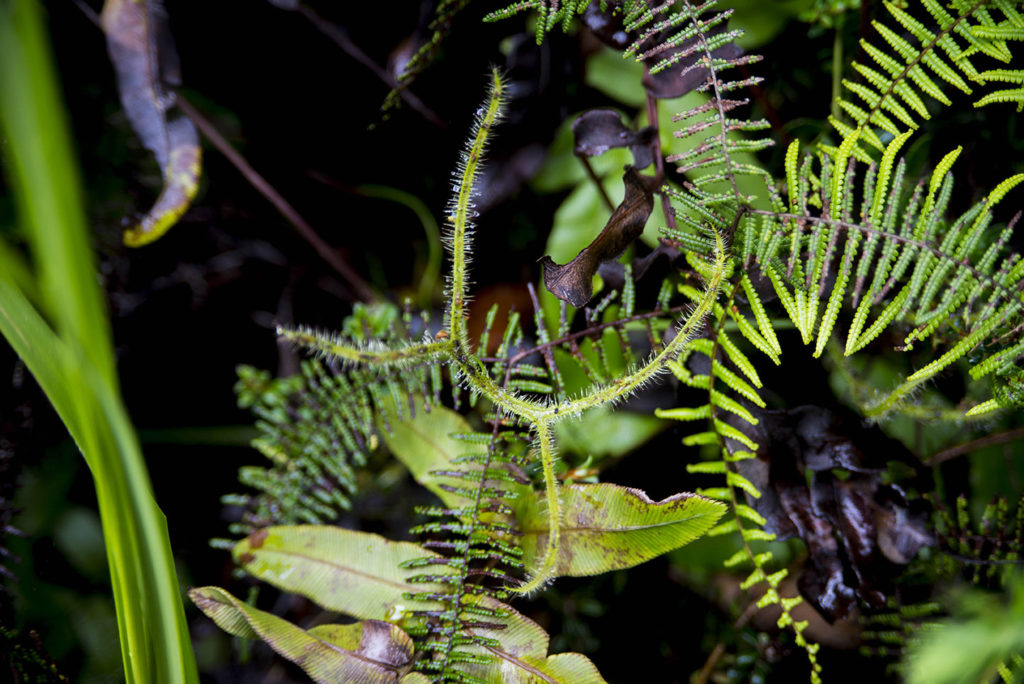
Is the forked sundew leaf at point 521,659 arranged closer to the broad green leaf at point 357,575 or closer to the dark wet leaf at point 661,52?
the broad green leaf at point 357,575

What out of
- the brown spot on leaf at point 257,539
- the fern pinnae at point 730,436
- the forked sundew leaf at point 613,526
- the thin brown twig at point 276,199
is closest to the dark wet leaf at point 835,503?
the fern pinnae at point 730,436

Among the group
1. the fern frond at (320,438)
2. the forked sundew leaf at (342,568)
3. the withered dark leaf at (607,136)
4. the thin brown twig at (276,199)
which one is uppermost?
the thin brown twig at (276,199)

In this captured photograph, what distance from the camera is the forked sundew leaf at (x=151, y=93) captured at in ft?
3.03

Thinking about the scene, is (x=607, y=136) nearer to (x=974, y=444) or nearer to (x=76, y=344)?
(x=76, y=344)

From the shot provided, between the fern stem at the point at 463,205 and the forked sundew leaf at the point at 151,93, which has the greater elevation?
the forked sundew leaf at the point at 151,93

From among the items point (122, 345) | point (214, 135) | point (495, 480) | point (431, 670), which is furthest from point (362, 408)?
point (122, 345)

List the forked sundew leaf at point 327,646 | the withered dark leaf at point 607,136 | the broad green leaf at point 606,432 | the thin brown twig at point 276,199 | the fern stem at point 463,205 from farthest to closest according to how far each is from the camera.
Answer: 1. the thin brown twig at point 276,199
2. the broad green leaf at point 606,432
3. the withered dark leaf at point 607,136
4. the forked sundew leaf at point 327,646
5. the fern stem at point 463,205

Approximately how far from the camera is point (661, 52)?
0.71m

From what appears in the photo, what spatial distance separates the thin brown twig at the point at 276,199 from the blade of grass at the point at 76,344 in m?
0.61

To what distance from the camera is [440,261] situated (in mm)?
1229

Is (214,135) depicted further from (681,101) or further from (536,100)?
Answer: (681,101)

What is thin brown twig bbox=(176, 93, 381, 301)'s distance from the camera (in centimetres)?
104

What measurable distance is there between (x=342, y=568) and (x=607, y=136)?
0.74 meters

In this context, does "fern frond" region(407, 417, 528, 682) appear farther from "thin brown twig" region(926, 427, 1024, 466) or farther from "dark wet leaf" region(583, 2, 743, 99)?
"thin brown twig" region(926, 427, 1024, 466)
